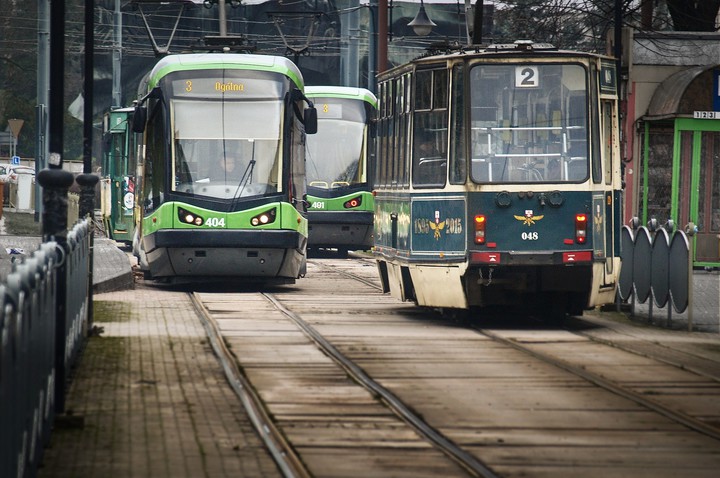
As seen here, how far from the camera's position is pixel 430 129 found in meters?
17.2

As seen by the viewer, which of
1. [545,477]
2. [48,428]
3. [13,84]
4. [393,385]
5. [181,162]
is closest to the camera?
[545,477]

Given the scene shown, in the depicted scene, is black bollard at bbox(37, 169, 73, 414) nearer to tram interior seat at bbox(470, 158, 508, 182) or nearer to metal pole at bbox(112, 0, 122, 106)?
tram interior seat at bbox(470, 158, 508, 182)

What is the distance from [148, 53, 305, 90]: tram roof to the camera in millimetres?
22000

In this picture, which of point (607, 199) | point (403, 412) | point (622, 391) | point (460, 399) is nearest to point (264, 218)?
point (607, 199)

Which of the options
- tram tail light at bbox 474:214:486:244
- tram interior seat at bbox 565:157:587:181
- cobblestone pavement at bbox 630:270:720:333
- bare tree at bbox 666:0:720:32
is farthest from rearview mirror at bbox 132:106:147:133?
bare tree at bbox 666:0:720:32

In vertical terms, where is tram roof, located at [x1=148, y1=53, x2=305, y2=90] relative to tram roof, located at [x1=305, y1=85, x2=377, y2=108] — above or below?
below

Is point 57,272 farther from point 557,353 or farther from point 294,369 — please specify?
point 557,353

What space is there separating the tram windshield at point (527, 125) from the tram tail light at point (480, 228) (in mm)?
411

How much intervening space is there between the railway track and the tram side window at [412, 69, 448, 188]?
5.14 ft

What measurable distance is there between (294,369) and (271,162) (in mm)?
9599

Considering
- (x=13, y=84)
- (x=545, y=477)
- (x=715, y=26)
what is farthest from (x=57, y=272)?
(x=13, y=84)

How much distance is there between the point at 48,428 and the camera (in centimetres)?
890

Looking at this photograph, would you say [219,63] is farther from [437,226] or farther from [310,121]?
[437,226]

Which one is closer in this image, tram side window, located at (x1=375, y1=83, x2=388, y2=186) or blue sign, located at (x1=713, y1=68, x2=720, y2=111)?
tram side window, located at (x1=375, y1=83, x2=388, y2=186)
